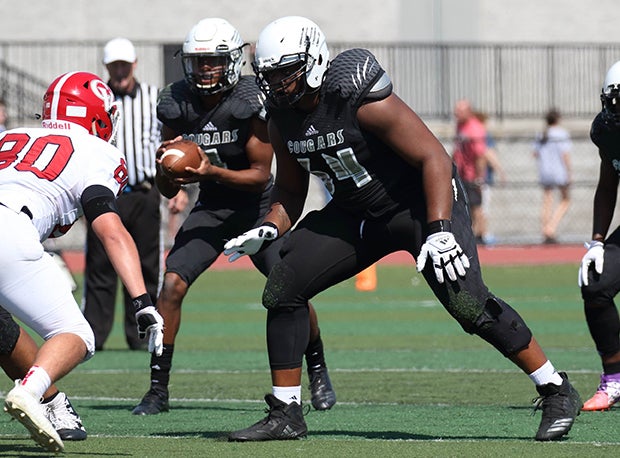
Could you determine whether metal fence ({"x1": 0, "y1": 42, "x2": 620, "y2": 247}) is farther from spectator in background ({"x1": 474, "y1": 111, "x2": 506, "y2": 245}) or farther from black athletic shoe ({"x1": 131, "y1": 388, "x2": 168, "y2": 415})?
black athletic shoe ({"x1": 131, "y1": 388, "x2": 168, "y2": 415})

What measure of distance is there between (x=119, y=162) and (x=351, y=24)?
19594mm

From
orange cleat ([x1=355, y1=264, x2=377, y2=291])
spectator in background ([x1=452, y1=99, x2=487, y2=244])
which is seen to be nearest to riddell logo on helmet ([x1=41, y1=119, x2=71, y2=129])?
orange cleat ([x1=355, y1=264, x2=377, y2=291])

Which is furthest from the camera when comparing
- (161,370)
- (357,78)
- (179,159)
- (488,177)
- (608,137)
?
(488,177)

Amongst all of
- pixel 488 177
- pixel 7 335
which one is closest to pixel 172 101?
pixel 7 335

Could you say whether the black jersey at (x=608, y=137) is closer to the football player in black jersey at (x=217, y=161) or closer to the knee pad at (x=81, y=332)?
the football player in black jersey at (x=217, y=161)

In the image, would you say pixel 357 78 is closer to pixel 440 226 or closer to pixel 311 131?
pixel 311 131

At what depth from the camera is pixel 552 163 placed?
69.5 feet

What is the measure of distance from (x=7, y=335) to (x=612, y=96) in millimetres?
3034

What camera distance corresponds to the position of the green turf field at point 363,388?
570cm

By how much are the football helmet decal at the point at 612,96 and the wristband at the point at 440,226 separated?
157 cm

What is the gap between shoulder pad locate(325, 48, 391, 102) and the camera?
5672 mm

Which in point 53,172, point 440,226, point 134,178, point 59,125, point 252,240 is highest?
point 59,125

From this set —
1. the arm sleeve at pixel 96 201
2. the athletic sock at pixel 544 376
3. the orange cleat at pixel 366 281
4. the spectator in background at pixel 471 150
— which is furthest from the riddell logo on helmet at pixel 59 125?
the spectator in background at pixel 471 150

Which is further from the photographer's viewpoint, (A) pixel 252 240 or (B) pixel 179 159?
(B) pixel 179 159
